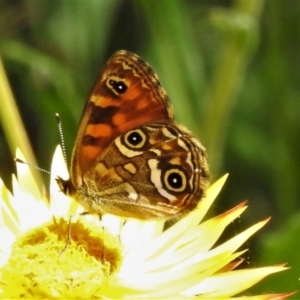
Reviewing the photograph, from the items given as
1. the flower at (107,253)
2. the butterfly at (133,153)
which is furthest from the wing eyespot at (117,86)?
the flower at (107,253)

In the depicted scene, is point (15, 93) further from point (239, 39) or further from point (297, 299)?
point (297, 299)

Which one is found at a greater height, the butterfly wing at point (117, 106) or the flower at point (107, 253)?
the butterfly wing at point (117, 106)

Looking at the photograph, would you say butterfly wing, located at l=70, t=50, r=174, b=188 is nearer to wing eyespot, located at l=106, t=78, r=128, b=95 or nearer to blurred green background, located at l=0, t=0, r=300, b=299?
wing eyespot, located at l=106, t=78, r=128, b=95

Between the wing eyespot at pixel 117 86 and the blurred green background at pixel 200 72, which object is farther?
the blurred green background at pixel 200 72

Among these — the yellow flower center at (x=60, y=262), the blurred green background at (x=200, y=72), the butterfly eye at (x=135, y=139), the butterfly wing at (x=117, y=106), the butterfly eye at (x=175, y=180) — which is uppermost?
the blurred green background at (x=200, y=72)

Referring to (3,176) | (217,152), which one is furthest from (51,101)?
(217,152)

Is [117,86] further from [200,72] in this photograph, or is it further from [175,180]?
[200,72]

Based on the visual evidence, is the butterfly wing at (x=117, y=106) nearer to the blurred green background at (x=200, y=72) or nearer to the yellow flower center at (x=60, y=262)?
the yellow flower center at (x=60, y=262)
